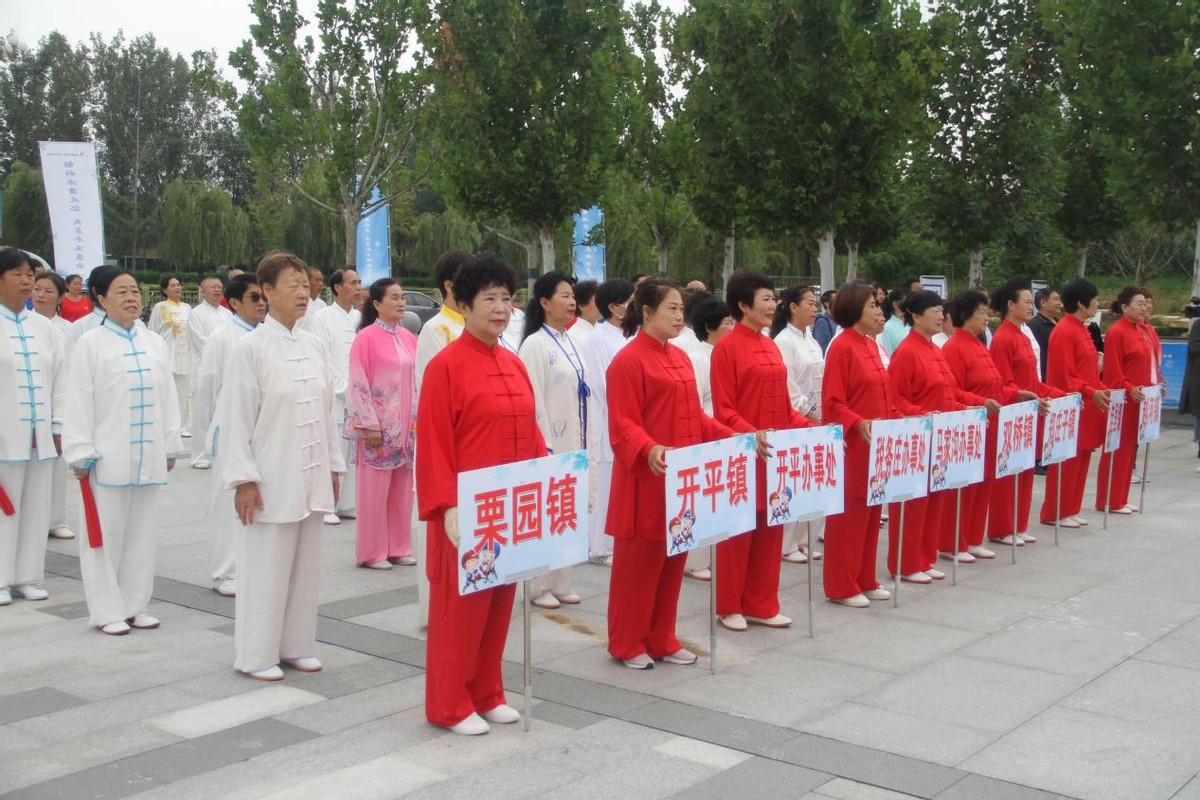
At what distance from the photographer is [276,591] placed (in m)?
5.08

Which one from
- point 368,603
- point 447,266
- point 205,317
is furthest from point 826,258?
point 447,266

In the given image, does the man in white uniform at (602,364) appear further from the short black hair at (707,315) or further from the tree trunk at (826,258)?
the tree trunk at (826,258)

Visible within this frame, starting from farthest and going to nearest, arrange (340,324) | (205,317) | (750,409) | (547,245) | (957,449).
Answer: (547,245), (205,317), (340,324), (957,449), (750,409)

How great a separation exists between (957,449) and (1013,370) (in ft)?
5.73

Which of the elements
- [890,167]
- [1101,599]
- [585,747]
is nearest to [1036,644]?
[1101,599]

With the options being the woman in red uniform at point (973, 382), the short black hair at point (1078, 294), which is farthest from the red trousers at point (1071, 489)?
the woman in red uniform at point (973, 382)

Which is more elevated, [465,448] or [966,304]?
[966,304]

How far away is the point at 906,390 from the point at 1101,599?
1595 mm

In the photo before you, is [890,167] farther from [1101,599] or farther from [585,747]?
[585,747]

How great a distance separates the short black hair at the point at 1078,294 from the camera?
8.78 m

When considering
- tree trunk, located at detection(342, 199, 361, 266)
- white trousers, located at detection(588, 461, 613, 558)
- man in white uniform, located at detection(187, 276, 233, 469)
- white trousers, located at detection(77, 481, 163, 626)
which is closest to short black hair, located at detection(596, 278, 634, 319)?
white trousers, located at detection(588, 461, 613, 558)

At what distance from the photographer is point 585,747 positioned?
4352 millimetres

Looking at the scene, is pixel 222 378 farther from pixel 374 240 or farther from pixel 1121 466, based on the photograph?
pixel 374 240

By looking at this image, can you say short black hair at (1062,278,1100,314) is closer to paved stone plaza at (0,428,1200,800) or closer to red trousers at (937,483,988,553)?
red trousers at (937,483,988,553)
